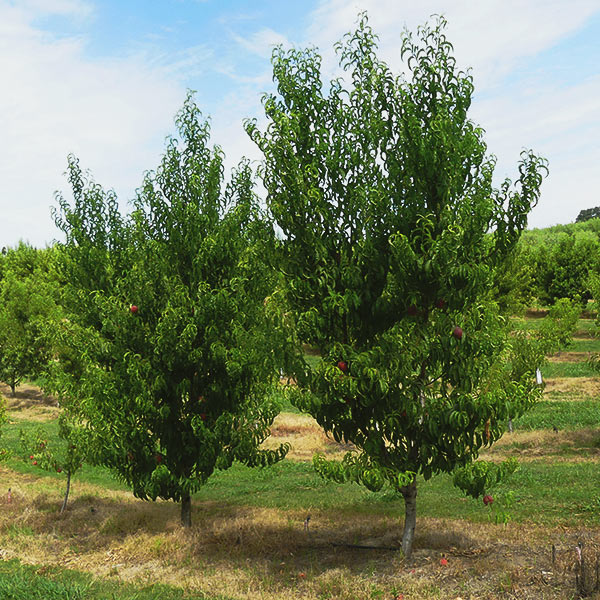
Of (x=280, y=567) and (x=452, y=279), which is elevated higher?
(x=452, y=279)

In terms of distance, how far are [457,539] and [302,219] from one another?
23.8 feet

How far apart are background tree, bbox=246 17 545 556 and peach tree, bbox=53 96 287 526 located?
2320 mm

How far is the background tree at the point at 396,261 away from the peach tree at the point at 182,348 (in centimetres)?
232

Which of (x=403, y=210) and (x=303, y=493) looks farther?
(x=303, y=493)

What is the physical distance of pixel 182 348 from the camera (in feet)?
42.2

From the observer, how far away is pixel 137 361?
13.0 metres

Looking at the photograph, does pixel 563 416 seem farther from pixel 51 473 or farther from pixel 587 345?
pixel 587 345

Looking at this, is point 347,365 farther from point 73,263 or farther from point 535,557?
point 73,263

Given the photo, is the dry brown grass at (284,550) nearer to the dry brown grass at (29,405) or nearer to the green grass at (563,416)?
the green grass at (563,416)

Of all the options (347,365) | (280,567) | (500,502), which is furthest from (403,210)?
(500,502)

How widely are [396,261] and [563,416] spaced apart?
814 inches

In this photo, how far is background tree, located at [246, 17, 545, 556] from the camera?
9.88 metres

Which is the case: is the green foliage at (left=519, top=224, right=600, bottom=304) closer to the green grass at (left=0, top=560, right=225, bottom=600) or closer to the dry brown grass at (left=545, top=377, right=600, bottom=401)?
the dry brown grass at (left=545, top=377, right=600, bottom=401)

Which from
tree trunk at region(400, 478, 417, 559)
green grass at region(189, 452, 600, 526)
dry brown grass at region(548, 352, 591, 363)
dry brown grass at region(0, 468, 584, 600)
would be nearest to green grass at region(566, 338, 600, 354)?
dry brown grass at region(548, 352, 591, 363)
